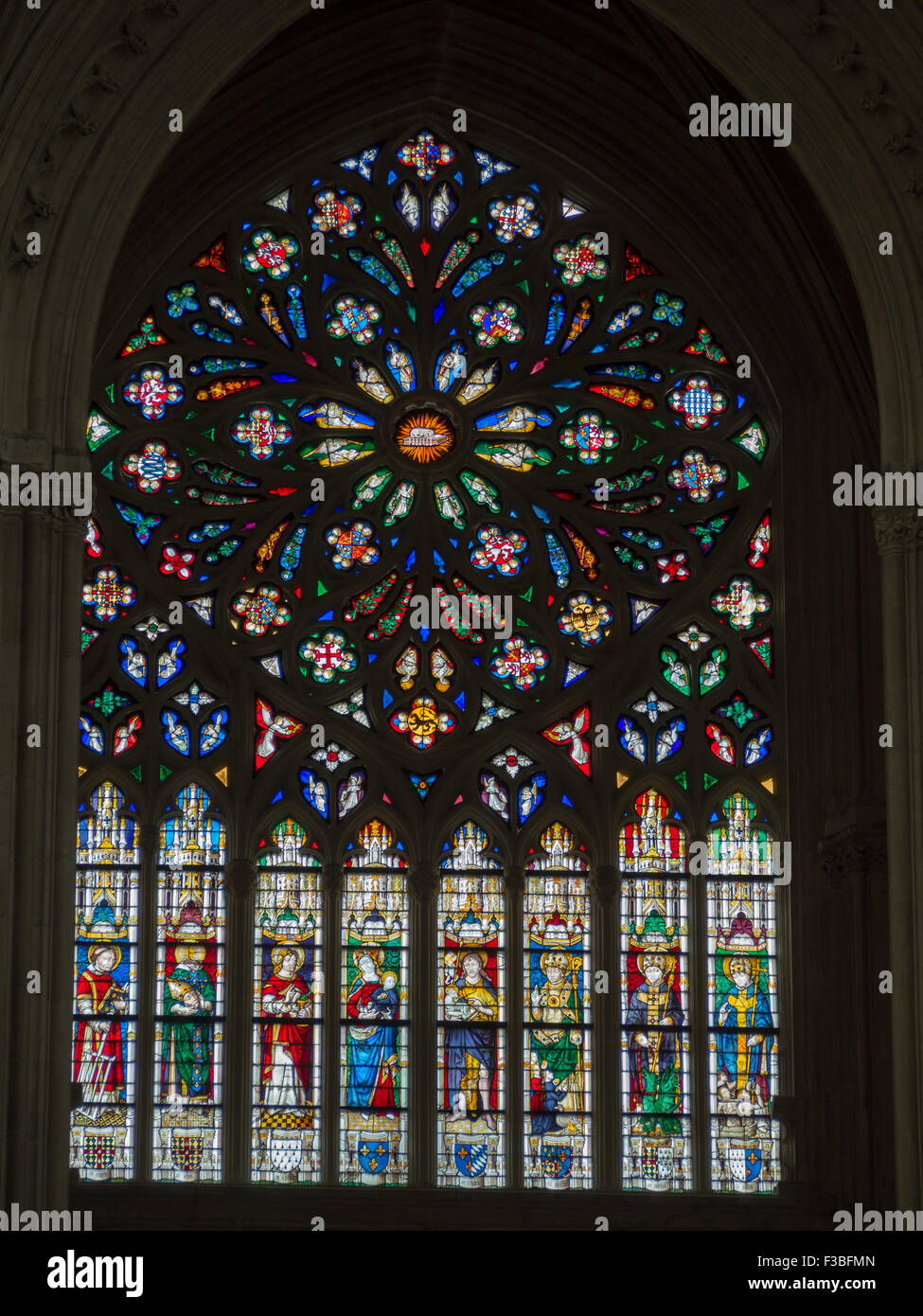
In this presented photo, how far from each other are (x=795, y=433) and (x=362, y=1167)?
23.6 ft

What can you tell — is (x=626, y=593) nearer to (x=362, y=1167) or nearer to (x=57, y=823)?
(x=362, y=1167)

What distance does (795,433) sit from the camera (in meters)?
20.7

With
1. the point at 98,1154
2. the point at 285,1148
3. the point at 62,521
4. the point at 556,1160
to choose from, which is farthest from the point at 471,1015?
the point at 62,521

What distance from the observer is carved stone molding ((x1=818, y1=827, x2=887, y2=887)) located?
18.3 meters

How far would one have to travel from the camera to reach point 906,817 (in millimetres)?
14297

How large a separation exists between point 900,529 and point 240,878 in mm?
7304

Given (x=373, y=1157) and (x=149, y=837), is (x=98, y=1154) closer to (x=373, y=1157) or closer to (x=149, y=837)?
(x=373, y=1157)

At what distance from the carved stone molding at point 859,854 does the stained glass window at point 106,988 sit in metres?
5.71

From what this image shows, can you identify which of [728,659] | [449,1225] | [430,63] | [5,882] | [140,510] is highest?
[430,63]

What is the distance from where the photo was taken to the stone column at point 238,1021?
19.2 metres

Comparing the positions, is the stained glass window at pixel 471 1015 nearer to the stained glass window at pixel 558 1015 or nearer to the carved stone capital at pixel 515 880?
the carved stone capital at pixel 515 880

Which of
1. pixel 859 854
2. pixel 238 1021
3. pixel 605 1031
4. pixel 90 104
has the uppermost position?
pixel 90 104

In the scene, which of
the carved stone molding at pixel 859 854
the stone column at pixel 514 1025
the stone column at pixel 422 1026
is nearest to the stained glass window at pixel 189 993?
the stone column at pixel 422 1026
